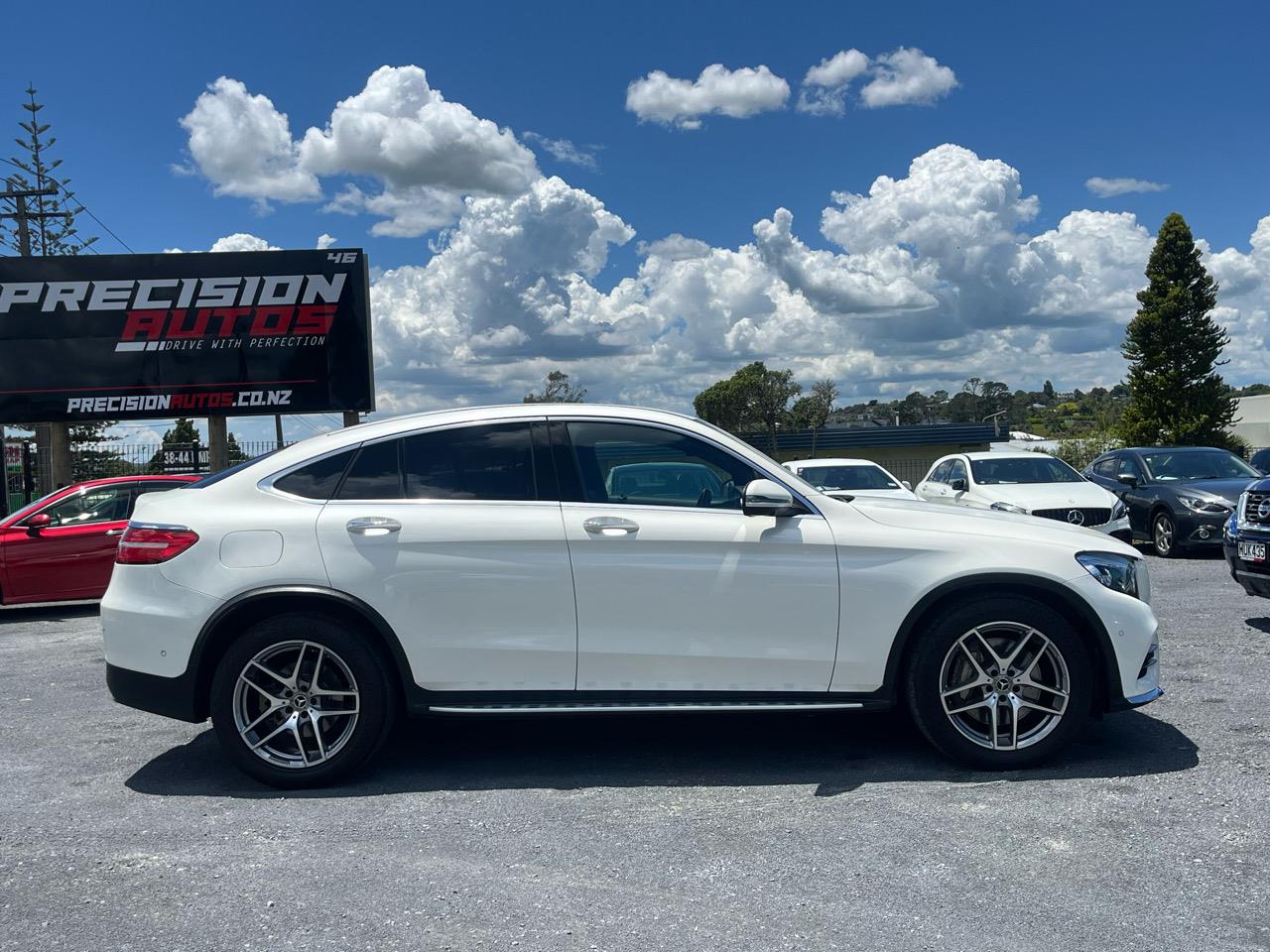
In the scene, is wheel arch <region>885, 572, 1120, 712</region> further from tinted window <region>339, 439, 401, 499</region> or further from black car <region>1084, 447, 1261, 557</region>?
black car <region>1084, 447, 1261, 557</region>

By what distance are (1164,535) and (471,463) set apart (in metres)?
Answer: 11.4

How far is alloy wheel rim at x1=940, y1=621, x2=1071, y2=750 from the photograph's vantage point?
4.59m

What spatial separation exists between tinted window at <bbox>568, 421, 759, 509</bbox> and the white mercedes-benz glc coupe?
0.23ft

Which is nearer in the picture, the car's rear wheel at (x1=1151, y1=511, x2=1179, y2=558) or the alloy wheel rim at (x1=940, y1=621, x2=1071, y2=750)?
the alloy wheel rim at (x1=940, y1=621, x2=1071, y2=750)

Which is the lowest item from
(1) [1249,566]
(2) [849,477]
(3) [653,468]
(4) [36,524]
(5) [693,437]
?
(1) [1249,566]

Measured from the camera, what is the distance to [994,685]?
461cm

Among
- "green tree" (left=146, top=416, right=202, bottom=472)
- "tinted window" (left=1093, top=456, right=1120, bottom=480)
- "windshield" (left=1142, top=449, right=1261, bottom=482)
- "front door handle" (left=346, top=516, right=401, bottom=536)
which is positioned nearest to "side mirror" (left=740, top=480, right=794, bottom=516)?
"front door handle" (left=346, top=516, right=401, bottom=536)

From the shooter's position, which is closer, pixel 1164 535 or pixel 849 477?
pixel 1164 535

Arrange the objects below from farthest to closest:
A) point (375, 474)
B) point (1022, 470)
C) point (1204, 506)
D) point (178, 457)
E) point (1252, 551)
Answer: point (178, 457), point (1022, 470), point (1204, 506), point (1252, 551), point (375, 474)

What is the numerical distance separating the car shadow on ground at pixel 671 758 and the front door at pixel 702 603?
0.31 m

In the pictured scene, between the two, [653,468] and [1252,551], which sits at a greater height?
[653,468]

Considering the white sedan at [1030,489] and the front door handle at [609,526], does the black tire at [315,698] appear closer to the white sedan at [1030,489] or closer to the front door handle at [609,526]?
the front door handle at [609,526]

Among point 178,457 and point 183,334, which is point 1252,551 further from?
point 178,457

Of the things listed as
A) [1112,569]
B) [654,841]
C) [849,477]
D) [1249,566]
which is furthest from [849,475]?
[654,841]
